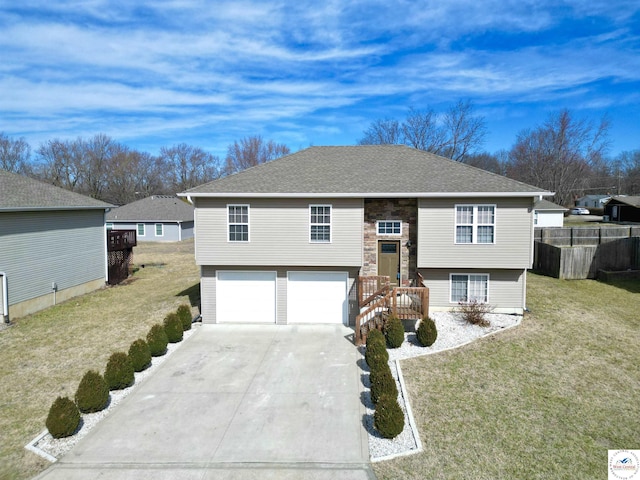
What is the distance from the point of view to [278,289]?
14938mm

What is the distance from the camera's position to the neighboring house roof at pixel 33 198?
51.5 ft

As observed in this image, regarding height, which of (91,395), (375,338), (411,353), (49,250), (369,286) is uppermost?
(49,250)

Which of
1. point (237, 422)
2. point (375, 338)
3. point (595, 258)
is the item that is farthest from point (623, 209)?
point (237, 422)

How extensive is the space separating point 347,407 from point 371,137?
4389 centimetres

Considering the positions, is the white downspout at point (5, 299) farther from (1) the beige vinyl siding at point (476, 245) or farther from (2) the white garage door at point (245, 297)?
(1) the beige vinyl siding at point (476, 245)

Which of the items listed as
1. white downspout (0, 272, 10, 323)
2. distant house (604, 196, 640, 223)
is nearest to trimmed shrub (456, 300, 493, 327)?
white downspout (0, 272, 10, 323)

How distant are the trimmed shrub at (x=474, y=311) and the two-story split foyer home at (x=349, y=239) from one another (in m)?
0.27

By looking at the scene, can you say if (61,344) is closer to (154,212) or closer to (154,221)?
(154,221)

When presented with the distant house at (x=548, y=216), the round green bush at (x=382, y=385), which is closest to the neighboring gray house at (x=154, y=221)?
the distant house at (x=548, y=216)

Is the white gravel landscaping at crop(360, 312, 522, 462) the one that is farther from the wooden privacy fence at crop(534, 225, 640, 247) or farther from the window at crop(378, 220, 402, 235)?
the wooden privacy fence at crop(534, 225, 640, 247)

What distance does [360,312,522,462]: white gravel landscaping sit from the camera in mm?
7602

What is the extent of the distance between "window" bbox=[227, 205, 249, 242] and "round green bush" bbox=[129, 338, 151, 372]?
4935mm

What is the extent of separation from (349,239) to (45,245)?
1306cm

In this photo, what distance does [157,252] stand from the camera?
113ft
